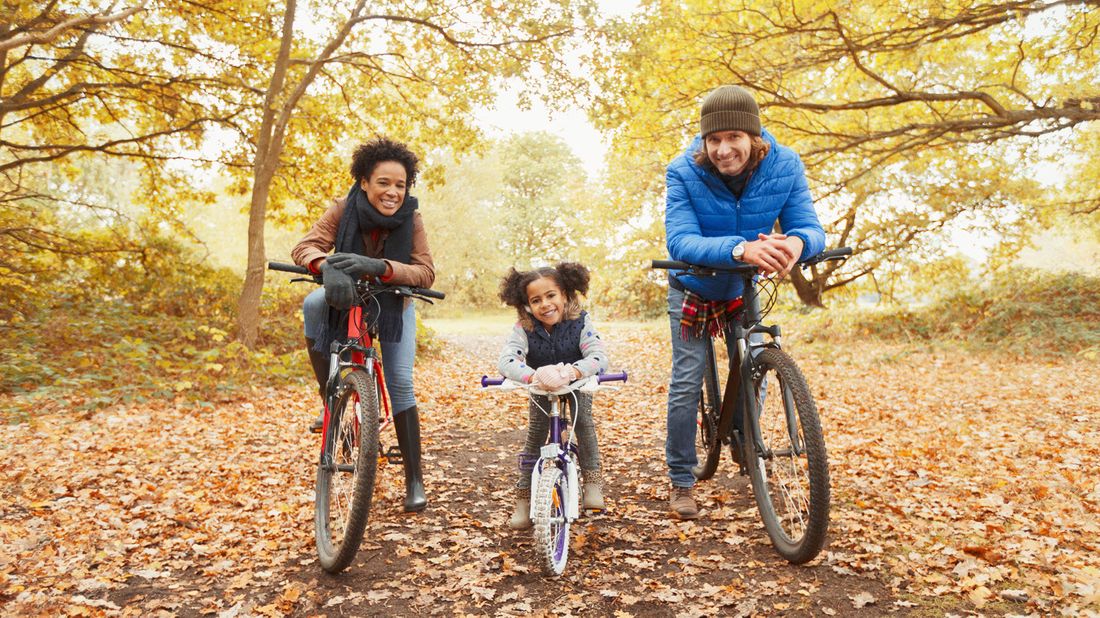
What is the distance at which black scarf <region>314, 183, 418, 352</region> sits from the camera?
3.82 meters

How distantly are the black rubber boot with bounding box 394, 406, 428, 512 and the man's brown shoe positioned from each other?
1.49m

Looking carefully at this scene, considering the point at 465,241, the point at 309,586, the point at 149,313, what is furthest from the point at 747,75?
the point at 465,241

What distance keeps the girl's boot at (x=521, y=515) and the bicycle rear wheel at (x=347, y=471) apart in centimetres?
90

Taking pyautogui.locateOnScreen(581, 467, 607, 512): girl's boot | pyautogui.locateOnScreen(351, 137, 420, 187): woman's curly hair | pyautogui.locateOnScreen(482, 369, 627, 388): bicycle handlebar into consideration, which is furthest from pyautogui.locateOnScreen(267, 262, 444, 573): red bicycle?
pyautogui.locateOnScreen(581, 467, 607, 512): girl's boot

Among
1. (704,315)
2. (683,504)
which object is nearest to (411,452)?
(683,504)

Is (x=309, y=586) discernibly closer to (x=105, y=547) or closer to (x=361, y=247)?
(x=105, y=547)

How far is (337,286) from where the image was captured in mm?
3350

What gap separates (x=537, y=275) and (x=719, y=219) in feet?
3.28

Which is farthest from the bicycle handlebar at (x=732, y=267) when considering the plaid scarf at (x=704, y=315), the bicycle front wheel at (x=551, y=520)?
the bicycle front wheel at (x=551, y=520)

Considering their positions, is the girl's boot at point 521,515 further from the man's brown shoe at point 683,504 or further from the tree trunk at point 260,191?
the tree trunk at point 260,191

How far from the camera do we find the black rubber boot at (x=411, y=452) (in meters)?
4.10

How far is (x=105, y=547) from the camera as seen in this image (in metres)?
3.68

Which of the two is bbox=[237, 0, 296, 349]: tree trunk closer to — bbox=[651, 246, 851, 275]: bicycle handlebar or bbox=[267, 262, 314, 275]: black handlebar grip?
bbox=[267, 262, 314, 275]: black handlebar grip

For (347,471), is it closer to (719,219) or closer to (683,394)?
(683,394)
